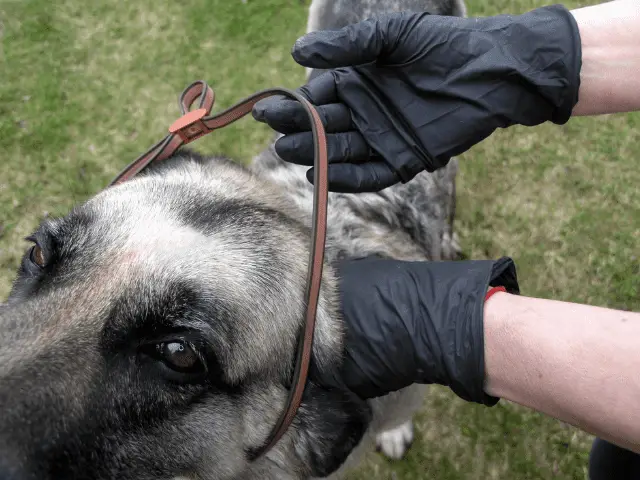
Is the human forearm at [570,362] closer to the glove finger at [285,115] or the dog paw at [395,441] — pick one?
the glove finger at [285,115]

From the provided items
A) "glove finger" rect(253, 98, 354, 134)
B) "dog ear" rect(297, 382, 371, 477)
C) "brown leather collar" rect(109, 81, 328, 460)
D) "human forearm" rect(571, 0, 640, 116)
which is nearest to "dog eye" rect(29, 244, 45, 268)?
"brown leather collar" rect(109, 81, 328, 460)

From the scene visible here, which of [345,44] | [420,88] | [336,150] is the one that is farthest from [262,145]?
[345,44]

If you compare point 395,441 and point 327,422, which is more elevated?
point 327,422

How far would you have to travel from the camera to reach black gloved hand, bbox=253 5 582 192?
2725 mm

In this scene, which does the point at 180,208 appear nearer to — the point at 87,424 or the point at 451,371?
the point at 87,424

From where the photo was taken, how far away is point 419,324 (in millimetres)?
2520

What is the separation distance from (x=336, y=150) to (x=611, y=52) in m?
1.54

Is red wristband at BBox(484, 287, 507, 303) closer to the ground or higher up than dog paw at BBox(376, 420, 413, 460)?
higher up

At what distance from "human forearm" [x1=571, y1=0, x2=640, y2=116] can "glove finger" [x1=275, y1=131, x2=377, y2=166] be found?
4.08 ft

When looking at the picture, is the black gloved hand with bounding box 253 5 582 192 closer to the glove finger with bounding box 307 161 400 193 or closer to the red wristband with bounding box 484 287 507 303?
the glove finger with bounding box 307 161 400 193

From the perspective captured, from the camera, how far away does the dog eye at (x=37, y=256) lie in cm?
231

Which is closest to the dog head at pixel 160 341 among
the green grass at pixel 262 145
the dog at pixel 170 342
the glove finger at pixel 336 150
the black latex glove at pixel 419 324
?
the dog at pixel 170 342

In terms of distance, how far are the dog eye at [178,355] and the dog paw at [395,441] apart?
261 cm

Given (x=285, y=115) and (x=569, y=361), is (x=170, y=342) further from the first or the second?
(x=569, y=361)
